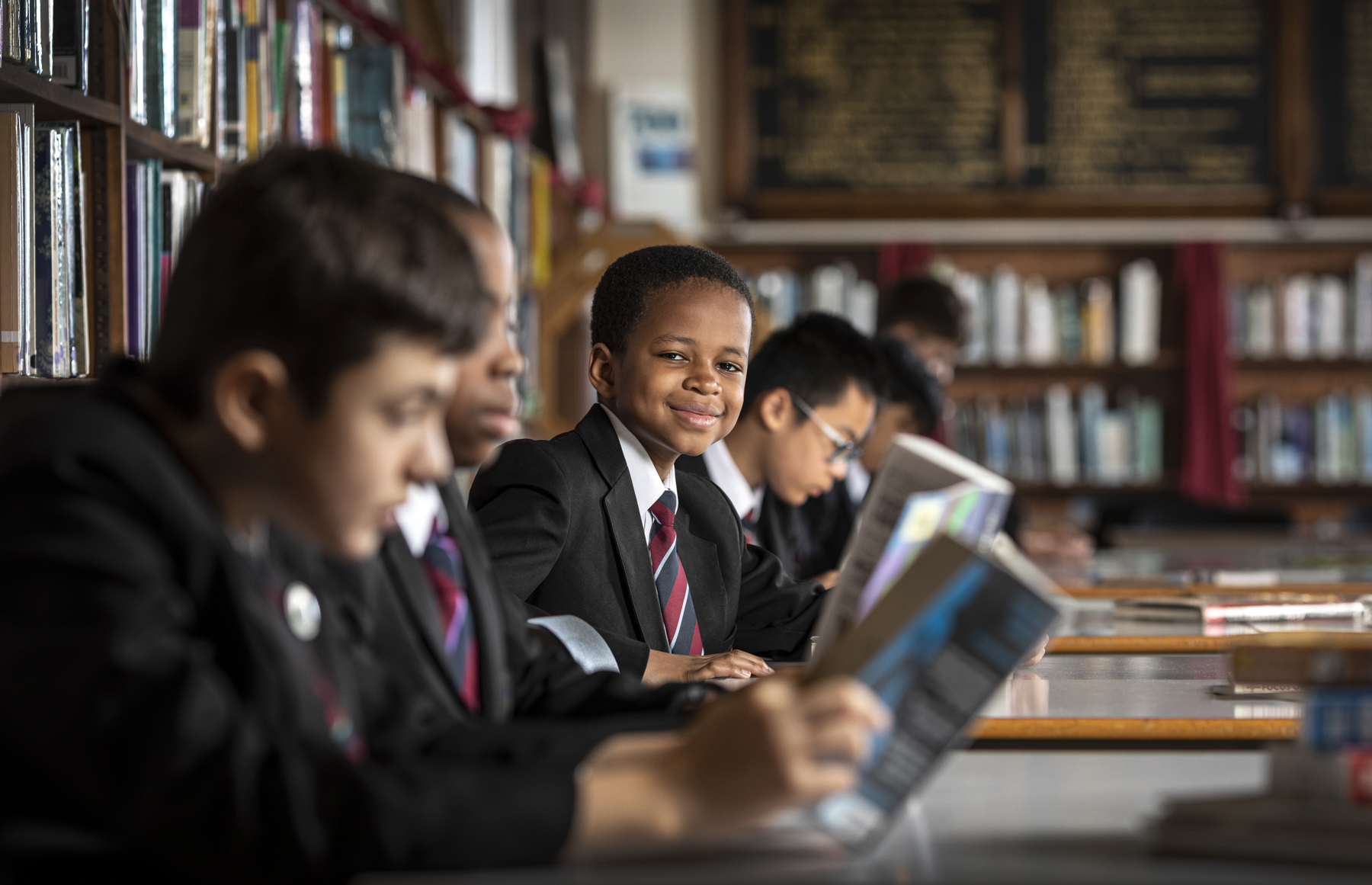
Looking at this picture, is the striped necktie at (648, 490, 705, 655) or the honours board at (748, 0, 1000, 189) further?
the honours board at (748, 0, 1000, 189)

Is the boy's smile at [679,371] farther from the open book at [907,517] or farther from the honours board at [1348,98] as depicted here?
the honours board at [1348,98]

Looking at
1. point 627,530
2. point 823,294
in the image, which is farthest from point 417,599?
point 823,294

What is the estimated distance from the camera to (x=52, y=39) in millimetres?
1693

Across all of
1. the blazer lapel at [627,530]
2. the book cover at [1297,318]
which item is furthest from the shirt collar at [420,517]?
the book cover at [1297,318]

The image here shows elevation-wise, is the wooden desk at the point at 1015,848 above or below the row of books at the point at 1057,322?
below

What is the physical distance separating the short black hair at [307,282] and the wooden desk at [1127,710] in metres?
0.56

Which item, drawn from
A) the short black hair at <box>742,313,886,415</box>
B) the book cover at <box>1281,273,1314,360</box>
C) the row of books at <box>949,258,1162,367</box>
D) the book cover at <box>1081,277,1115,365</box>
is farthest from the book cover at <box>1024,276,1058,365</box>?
the short black hair at <box>742,313,886,415</box>

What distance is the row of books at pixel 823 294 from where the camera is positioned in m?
5.75

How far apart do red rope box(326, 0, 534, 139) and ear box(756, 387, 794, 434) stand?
1.10 meters

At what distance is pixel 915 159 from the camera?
5.87 meters

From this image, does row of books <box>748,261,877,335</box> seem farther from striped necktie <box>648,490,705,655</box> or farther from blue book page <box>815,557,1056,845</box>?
blue book page <box>815,557,1056,845</box>

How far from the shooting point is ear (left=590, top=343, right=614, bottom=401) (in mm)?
1880

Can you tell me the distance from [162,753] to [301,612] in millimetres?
191

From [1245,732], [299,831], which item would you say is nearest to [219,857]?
[299,831]
